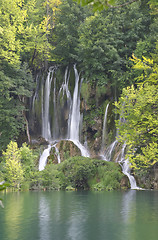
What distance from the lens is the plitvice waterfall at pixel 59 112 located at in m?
30.5

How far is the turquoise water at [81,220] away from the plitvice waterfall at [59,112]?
1365 centimetres

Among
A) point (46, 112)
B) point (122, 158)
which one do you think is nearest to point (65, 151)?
point (122, 158)

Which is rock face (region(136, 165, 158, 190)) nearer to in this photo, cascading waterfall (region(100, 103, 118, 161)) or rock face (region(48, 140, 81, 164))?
cascading waterfall (region(100, 103, 118, 161))

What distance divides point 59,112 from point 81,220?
2316cm

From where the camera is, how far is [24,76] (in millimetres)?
33000

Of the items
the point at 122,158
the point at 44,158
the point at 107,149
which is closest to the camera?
the point at 122,158

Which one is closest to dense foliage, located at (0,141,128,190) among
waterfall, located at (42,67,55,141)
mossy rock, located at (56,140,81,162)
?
mossy rock, located at (56,140,81,162)

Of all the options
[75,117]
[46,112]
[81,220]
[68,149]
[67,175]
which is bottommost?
[81,220]

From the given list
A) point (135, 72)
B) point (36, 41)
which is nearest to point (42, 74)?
point (36, 41)

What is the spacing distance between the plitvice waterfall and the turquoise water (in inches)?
537

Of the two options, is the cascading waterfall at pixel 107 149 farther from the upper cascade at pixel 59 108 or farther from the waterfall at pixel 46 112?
the waterfall at pixel 46 112

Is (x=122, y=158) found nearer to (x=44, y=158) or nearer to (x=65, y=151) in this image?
(x=65, y=151)

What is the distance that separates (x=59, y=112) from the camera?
34.2m

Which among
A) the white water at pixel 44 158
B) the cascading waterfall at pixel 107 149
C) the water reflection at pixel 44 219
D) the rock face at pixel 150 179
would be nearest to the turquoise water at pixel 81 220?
the water reflection at pixel 44 219
